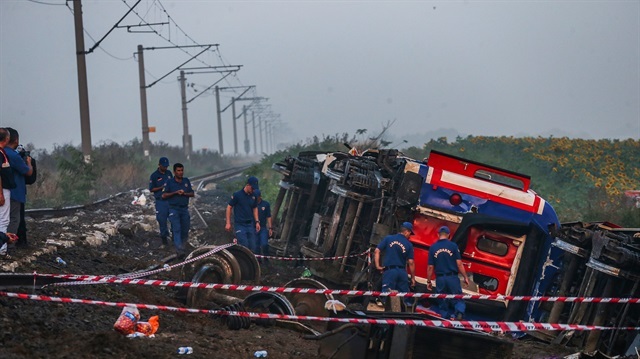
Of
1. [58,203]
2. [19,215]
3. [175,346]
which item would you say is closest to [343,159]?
[19,215]

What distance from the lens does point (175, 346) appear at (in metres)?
7.21

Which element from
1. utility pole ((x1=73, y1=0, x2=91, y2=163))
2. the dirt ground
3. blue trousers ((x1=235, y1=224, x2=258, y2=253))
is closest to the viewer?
the dirt ground

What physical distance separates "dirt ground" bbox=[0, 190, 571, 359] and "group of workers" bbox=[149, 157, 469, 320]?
0.73m

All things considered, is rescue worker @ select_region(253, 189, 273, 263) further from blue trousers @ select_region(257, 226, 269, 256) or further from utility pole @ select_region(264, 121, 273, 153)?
utility pole @ select_region(264, 121, 273, 153)

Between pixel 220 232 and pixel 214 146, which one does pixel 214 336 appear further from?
pixel 214 146

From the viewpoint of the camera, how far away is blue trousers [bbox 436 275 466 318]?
10.1 m

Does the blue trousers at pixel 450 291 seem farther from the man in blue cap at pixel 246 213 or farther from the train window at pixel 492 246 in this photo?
the man in blue cap at pixel 246 213

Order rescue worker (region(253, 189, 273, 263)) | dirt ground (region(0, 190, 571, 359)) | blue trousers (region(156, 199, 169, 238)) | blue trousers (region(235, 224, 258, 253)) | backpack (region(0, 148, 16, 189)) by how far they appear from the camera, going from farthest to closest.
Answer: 1. blue trousers (region(156, 199, 169, 238))
2. rescue worker (region(253, 189, 273, 263))
3. blue trousers (region(235, 224, 258, 253))
4. backpack (region(0, 148, 16, 189))
5. dirt ground (region(0, 190, 571, 359))

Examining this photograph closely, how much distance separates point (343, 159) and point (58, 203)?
13991mm

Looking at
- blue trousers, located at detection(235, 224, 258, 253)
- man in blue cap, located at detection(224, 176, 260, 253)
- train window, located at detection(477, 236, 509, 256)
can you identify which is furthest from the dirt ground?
train window, located at detection(477, 236, 509, 256)

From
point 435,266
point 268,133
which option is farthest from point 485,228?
point 268,133

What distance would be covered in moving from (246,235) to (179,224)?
124 cm

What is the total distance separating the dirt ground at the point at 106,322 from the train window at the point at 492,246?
3.95ft

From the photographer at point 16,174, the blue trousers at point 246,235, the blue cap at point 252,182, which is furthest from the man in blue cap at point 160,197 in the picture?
the photographer at point 16,174
